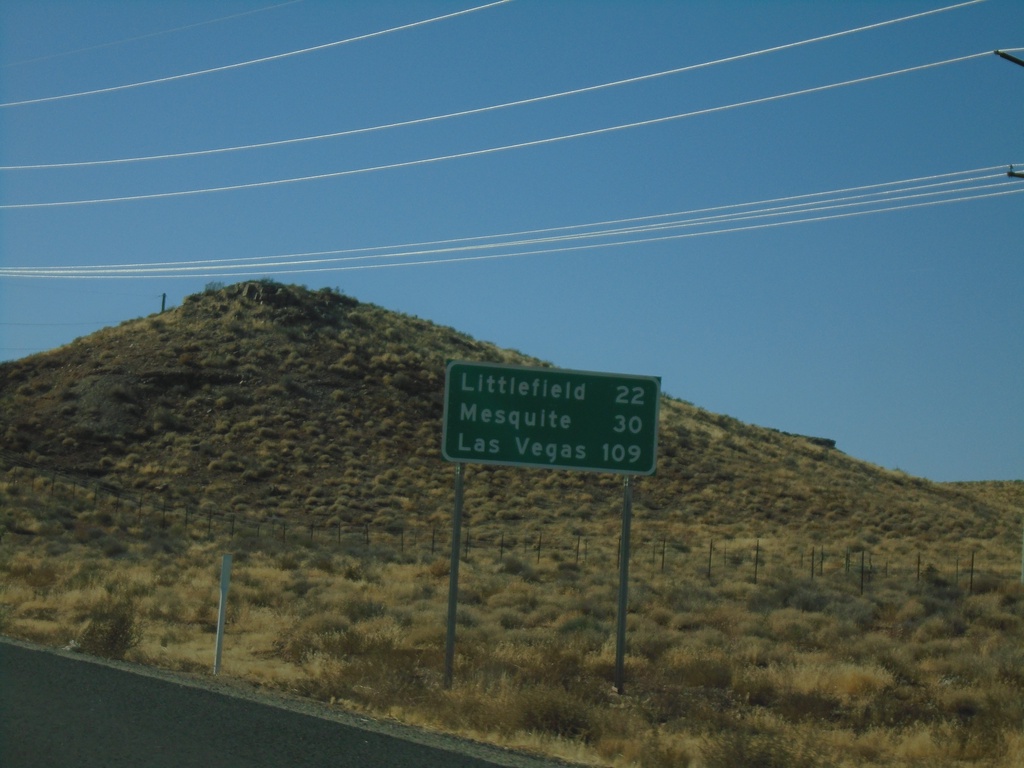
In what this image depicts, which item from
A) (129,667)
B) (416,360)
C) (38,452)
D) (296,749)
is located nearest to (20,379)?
(38,452)

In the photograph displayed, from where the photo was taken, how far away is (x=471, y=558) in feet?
115

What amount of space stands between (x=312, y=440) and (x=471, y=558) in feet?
81.6

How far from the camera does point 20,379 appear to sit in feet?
213

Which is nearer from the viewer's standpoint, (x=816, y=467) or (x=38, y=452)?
(x=38, y=452)

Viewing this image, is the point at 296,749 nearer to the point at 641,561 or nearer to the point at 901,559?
the point at 641,561

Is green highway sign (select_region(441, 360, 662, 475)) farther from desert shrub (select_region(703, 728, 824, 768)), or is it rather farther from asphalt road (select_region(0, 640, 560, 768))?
Answer: desert shrub (select_region(703, 728, 824, 768))

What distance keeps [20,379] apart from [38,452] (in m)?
14.4

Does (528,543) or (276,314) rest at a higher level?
(276,314)

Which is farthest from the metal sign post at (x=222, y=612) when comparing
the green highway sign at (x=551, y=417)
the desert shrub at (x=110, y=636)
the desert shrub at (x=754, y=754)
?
the desert shrub at (x=754, y=754)

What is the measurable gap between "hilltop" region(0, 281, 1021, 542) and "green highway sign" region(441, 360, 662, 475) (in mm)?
34975

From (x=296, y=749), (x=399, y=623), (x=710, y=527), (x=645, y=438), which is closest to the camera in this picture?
(x=296, y=749)

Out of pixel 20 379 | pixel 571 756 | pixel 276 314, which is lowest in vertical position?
pixel 571 756

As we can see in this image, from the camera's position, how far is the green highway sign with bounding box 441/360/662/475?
13648mm

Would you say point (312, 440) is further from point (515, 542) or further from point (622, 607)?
point (622, 607)
